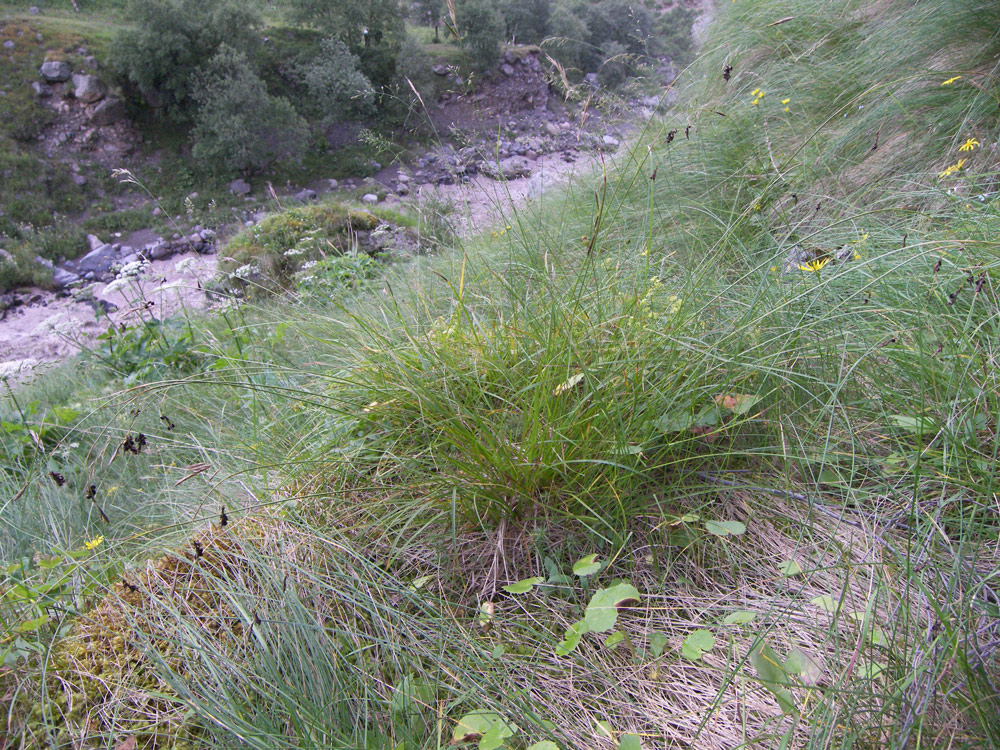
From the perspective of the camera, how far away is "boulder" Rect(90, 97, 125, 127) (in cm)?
2194

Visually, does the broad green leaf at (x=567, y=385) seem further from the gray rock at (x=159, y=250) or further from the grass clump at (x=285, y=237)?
the gray rock at (x=159, y=250)

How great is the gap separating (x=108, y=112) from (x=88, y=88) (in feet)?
4.09

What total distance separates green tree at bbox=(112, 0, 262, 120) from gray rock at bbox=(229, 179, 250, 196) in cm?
381

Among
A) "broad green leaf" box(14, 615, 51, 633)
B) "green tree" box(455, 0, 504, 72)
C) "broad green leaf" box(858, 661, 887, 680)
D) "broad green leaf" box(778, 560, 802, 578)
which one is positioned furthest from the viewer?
"green tree" box(455, 0, 504, 72)

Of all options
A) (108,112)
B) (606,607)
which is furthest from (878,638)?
(108,112)

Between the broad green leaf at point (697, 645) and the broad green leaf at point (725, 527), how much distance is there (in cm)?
21

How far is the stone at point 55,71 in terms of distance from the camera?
21.8 m

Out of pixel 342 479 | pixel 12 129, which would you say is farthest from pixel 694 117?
pixel 12 129

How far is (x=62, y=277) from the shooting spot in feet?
53.1

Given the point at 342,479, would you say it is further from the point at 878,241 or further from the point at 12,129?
the point at 12,129

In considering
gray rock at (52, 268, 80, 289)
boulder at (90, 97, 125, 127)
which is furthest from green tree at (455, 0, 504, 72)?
boulder at (90, 97, 125, 127)

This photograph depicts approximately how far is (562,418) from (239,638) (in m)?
0.79

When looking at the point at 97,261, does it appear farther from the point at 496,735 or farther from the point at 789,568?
the point at 789,568

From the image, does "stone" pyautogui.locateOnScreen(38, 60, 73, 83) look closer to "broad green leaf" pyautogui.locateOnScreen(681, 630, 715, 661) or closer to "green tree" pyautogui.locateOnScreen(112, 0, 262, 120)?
"green tree" pyautogui.locateOnScreen(112, 0, 262, 120)
